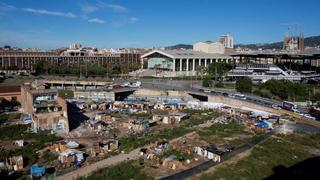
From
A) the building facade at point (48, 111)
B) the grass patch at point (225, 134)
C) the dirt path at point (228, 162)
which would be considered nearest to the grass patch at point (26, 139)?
the building facade at point (48, 111)

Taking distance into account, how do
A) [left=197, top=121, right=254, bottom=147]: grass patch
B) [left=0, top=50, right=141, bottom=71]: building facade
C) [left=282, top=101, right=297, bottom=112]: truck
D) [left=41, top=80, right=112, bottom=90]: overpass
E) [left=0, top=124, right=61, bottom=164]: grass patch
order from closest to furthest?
[left=0, top=124, right=61, bottom=164]: grass patch → [left=197, top=121, right=254, bottom=147]: grass patch → [left=282, top=101, right=297, bottom=112]: truck → [left=41, top=80, right=112, bottom=90]: overpass → [left=0, top=50, right=141, bottom=71]: building facade

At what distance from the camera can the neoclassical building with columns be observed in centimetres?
7538

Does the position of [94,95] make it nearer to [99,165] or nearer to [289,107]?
[289,107]

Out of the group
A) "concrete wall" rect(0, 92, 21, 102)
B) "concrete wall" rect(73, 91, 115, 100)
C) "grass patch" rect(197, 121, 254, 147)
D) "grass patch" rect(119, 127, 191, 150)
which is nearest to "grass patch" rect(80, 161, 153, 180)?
"grass patch" rect(119, 127, 191, 150)

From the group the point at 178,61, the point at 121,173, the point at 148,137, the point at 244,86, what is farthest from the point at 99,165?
the point at 178,61

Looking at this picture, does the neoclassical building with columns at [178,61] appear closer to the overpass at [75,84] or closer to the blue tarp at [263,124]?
the overpass at [75,84]

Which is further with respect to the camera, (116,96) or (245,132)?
(116,96)

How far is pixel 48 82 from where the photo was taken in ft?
191

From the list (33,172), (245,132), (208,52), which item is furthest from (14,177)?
(208,52)

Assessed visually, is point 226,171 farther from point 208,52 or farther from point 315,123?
point 208,52

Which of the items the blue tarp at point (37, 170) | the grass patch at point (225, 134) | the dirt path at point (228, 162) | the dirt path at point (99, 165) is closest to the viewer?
the dirt path at point (228, 162)

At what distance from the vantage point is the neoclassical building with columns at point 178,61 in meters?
75.4

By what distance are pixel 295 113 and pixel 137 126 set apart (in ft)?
51.4

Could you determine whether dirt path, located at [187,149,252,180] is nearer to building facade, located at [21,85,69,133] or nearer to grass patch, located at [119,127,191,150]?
grass patch, located at [119,127,191,150]
